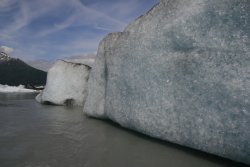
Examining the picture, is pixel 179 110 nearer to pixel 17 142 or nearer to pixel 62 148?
pixel 62 148

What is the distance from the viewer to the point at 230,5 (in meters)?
3.68

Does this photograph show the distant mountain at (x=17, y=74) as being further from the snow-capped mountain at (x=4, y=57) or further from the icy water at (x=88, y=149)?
the icy water at (x=88, y=149)

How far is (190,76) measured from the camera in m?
4.02

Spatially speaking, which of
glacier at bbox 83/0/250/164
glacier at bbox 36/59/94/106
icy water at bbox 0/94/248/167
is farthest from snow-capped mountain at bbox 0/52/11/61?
glacier at bbox 83/0/250/164

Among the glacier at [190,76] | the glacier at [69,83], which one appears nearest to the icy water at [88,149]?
the glacier at [190,76]

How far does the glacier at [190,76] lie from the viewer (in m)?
3.44

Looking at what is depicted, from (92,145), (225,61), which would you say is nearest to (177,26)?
(225,61)

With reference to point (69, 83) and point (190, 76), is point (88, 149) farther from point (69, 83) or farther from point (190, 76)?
point (69, 83)

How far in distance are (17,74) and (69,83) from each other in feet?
135

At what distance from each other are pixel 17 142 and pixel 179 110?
99.7 inches

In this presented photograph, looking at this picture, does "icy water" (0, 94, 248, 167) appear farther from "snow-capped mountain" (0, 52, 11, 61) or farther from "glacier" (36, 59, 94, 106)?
"snow-capped mountain" (0, 52, 11, 61)

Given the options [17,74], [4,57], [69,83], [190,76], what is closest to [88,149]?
[190,76]

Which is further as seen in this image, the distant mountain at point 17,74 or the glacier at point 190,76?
the distant mountain at point 17,74

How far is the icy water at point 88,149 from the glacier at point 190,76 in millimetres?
194
